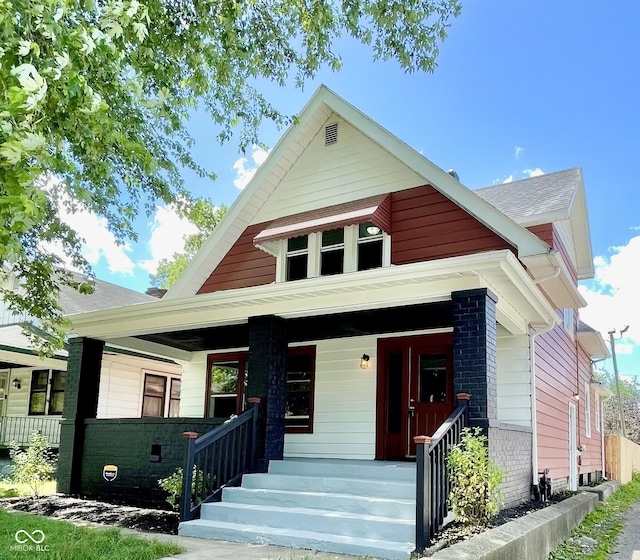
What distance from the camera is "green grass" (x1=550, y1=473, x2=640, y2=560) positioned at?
6.69m

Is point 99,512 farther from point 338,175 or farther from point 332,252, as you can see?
point 338,175

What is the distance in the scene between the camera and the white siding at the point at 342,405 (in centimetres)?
977

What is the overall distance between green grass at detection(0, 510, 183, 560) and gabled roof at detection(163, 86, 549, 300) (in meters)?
5.27

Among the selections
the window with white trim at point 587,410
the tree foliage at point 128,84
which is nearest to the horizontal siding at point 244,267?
the tree foliage at point 128,84

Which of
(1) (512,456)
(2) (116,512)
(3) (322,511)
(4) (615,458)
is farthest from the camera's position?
(4) (615,458)

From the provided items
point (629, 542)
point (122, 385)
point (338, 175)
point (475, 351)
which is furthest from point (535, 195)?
point (122, 385)

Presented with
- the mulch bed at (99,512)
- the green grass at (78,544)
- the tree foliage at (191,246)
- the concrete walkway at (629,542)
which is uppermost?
the tree foliage at (191,246)

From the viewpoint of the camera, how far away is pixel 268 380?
8375 mm

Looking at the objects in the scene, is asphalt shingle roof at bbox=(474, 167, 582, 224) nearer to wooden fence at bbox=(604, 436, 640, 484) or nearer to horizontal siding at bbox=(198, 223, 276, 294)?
horizontal siding at bbox=(198, 223, 276, 294)

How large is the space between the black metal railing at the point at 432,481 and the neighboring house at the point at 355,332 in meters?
0.24

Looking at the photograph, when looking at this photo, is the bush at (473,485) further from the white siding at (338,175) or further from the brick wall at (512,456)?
the white siding at (338,175)

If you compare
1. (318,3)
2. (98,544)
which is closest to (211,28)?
(318,3)

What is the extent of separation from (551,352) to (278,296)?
552 cm

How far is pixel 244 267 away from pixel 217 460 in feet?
13.6
